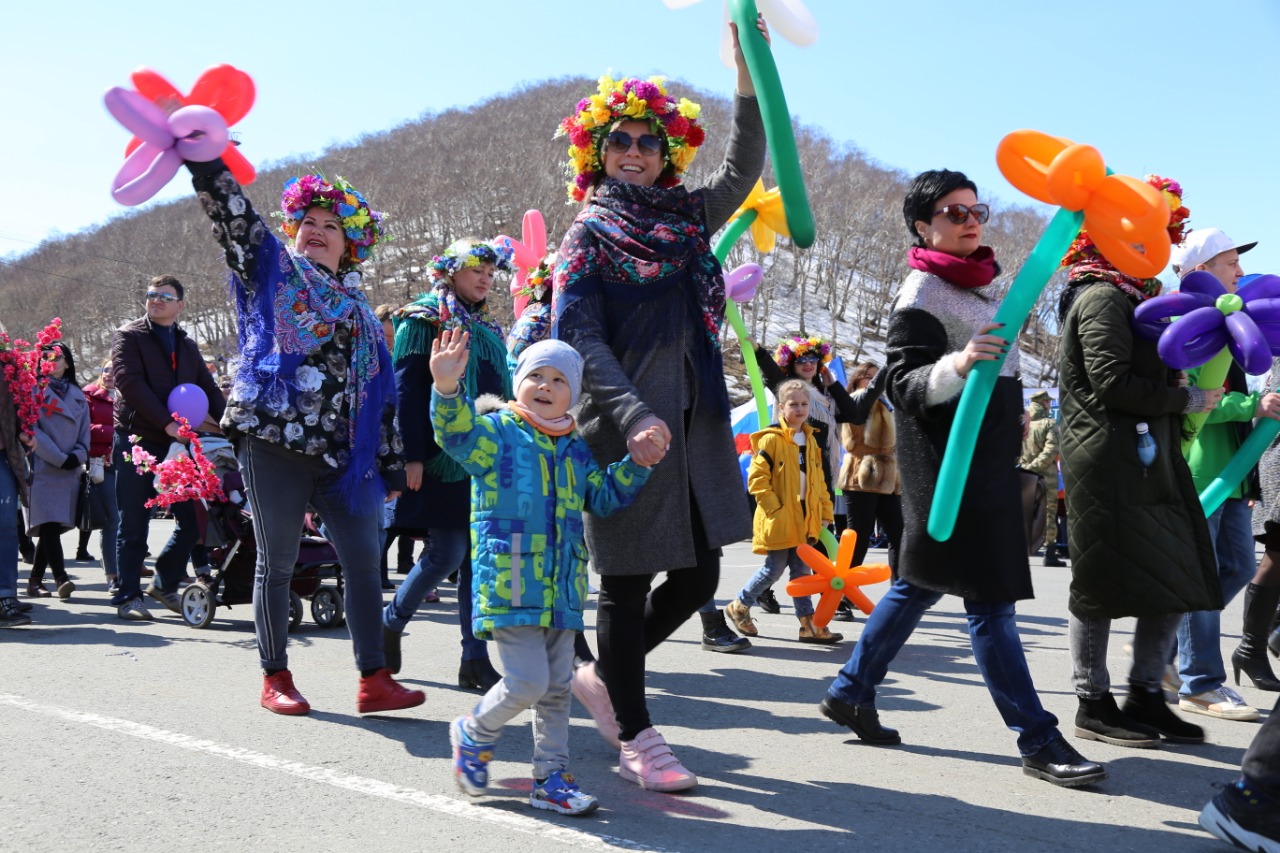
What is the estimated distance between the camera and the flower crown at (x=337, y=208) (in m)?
4.87

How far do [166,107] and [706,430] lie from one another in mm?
2137

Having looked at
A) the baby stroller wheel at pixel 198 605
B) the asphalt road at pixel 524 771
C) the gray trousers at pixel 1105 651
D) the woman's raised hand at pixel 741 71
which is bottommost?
the asphalt road at pixel 524 771

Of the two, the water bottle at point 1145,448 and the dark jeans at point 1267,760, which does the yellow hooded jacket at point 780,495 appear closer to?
the water bottle at point 1145,448

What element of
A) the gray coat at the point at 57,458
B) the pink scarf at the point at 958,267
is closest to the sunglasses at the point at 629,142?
the pink scarf at the point at 958,267

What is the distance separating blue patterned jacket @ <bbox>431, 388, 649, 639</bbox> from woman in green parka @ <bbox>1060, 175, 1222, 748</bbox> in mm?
1833

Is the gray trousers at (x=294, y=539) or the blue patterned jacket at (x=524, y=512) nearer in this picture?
the blue patterned jacket at (x=524, y=512)

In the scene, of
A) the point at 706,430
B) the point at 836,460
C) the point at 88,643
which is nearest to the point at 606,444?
the point at 706,430

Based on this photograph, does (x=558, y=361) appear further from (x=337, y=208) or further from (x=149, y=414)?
(x=149, y=414)

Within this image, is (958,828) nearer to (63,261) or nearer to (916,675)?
(916,675)

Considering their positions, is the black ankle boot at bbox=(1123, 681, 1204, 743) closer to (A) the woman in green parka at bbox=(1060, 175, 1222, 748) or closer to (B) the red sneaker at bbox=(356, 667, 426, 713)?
(A) the woman in green parka at bbox=(1060, 175, 1222, 748)

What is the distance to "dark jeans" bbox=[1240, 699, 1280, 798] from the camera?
309 centimetres

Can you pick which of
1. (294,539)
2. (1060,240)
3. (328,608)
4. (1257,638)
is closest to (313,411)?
(294,539)

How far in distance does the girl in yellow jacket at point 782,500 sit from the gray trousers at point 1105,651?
271 cm

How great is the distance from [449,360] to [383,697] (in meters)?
1.89
